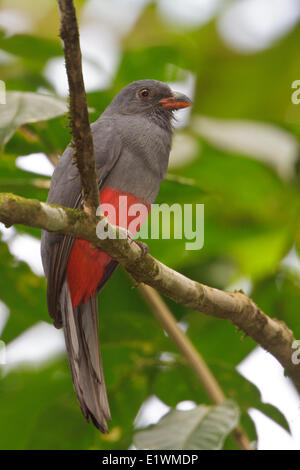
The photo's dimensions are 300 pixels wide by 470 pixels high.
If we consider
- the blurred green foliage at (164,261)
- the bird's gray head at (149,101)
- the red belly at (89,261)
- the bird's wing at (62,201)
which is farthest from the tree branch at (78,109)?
the bird's gray head at (149,101)

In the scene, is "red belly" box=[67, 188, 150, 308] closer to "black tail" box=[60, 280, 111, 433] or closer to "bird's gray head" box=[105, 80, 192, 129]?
"black tail" box=[60, 280, 111, 433]

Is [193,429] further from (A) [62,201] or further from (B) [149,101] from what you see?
(B) [149,101]

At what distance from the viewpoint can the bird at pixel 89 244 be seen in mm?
3178

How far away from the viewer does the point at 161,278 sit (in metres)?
2.77

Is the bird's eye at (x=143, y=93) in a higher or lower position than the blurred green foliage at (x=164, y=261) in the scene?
higher

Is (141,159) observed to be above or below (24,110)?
below

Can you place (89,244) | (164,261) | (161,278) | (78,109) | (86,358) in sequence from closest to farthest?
1. (78,109)
2. (161,278)
3. (86,358)
4. (89,244)
5. (164,261)

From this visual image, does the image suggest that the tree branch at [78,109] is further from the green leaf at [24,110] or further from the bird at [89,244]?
the bird at [89,244]

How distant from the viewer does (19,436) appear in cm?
372

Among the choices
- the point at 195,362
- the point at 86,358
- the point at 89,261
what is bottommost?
the point at 86,358

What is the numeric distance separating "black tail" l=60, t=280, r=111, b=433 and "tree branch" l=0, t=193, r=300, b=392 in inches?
27.0

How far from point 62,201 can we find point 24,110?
1.57 ft

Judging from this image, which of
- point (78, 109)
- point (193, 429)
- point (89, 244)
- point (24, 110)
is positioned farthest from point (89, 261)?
point (78, 109)
